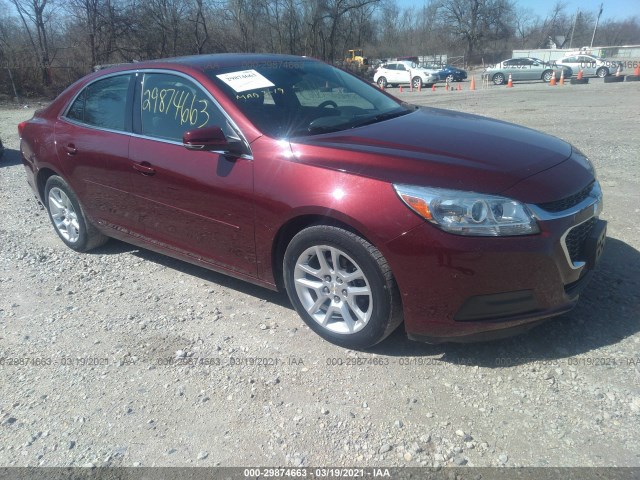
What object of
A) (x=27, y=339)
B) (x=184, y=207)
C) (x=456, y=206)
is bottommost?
(x=27, y=339)

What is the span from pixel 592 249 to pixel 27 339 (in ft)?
11.8

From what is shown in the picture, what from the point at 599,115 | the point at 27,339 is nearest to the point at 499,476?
the point at 27,339

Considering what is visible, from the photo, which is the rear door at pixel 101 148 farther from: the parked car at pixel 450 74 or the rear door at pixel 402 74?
the parked car at pixel 450 74

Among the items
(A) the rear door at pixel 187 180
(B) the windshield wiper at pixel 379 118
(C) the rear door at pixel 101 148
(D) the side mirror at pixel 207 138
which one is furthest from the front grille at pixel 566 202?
(C) the rear door at pixel 101 148

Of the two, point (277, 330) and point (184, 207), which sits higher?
point (184, 207)

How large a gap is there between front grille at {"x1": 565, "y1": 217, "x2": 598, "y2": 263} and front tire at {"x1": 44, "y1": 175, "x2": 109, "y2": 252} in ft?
12.7

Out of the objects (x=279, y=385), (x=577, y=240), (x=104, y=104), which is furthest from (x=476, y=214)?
(x=104, y=104)

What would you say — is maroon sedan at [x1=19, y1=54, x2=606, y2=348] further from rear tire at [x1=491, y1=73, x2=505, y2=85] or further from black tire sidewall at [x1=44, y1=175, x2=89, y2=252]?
rear tire at [x1=491, y1=73, x2=505, y2=85]

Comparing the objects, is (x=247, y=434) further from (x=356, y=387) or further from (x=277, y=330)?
(x=277, y=330)

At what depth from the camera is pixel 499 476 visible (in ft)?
7.09

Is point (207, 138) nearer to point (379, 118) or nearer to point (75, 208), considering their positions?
point (379, 118)

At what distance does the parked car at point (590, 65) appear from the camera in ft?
104

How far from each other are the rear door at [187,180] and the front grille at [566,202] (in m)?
1.68

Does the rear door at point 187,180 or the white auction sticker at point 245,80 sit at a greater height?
the white auction sticker at point 245,80
